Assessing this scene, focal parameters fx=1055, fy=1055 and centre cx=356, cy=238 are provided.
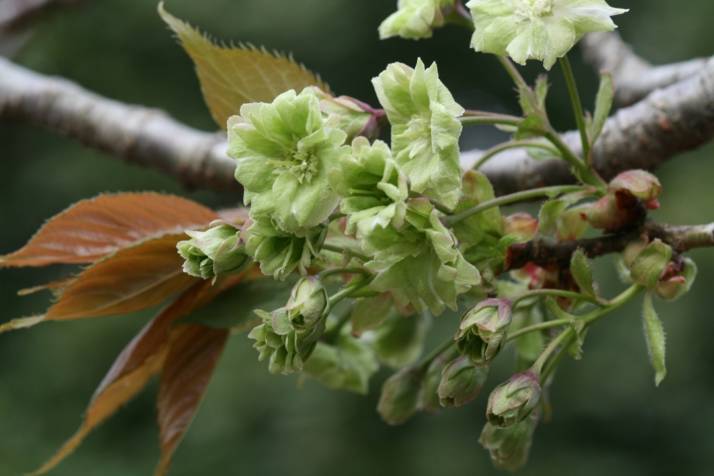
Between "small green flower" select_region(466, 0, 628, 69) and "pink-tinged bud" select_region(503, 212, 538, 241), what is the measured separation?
176mm

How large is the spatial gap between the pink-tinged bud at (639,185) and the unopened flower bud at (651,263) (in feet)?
0.13

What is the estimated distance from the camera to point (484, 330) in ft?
2.37

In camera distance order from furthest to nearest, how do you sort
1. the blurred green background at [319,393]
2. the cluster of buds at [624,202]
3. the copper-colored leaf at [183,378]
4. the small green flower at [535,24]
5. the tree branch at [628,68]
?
the blurred green background at [319,393]
the tree branch at [628,68]
the copper-colored leaf at [183,378]
the cluster of buds at [624,202]
the small green flower at [535,24]

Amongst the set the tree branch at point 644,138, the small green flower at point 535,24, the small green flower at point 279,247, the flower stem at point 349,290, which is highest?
the small green flower at point 535,24

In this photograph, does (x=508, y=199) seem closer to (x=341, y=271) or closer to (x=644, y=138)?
(x=341, y=271)

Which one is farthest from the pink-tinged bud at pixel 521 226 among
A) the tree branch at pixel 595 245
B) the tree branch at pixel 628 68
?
the tree branch at pixel 628 68

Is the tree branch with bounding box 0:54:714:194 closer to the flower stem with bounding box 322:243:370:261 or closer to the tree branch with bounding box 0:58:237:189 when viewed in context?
the tree branch with bounding box 0:58:237:189

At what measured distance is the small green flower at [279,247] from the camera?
691mm

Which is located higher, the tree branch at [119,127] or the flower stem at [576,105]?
the flower stem at [576,105]

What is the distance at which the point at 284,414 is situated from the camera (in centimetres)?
508

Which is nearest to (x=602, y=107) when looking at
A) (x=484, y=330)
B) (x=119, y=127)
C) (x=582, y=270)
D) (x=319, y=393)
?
(x=582, y=270)

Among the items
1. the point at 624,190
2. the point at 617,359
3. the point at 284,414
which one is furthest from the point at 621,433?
the point at 624,190

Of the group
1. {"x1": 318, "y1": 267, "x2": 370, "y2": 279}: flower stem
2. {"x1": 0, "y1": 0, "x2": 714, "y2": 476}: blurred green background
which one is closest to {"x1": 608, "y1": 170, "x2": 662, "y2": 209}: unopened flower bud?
{"x1": 318, "y1": 267, "x2": 370, "y2": 279}: flower stem

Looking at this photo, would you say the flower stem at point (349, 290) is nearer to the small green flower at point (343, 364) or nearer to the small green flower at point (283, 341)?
the small green flower at point (283, 341)
